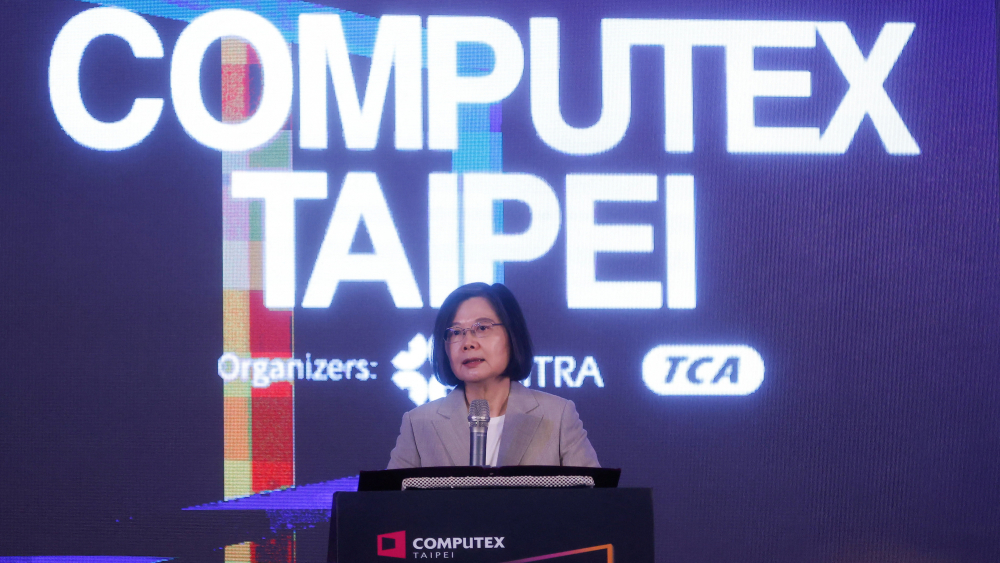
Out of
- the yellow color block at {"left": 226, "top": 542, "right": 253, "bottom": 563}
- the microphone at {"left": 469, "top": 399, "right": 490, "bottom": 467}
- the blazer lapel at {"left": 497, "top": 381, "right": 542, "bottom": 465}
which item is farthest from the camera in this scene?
the yellow color block at {"left": 226, "top": 542, "right": 253, "bottom": 563}

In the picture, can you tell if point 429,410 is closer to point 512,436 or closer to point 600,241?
point 512,436

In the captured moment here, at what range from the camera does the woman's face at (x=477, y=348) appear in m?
2.62

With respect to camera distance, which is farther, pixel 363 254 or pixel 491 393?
pixel 363 254

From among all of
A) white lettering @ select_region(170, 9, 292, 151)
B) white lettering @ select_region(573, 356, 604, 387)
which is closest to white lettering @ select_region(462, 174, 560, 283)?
white lettering @ select_region(573, 356, 604, 387)

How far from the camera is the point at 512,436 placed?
8.48 feet

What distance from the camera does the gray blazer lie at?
8.48 ft

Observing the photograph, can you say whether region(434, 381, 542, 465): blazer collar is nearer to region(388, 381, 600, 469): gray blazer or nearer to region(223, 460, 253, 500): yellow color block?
region(388, 381, 600, 469): gray blazer

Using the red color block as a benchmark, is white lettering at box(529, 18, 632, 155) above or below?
above

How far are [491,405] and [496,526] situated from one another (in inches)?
43.5

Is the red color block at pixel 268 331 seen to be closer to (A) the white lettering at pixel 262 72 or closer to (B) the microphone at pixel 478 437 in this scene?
(A) the white lettering at pixel 262 72

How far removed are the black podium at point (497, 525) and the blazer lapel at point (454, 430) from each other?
981 mm

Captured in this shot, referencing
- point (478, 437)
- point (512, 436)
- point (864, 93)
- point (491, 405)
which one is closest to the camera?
point (478, 437)

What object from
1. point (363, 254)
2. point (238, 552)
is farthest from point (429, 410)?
point (238, 552)

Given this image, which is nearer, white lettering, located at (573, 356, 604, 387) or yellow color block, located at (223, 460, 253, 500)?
yellow color block, located at (223, 460, 253, 500)
